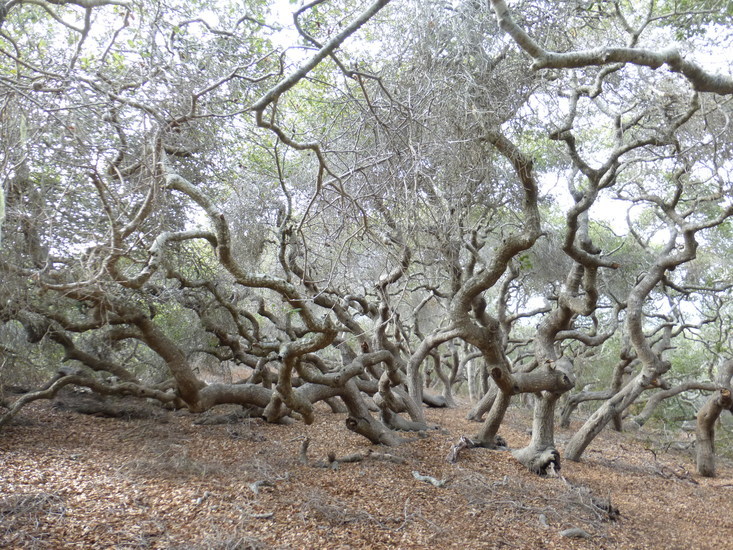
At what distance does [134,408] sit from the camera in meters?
7.76

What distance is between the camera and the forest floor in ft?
12.8

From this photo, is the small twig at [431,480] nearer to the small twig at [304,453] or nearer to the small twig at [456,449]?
the small twig at [456,449]

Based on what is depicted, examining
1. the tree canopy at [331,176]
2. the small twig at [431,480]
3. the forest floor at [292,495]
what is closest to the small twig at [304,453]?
the forest floor at [292,495]

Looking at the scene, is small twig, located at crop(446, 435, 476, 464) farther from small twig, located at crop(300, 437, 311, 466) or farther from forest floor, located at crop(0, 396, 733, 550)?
small twig, located at crop(300, 437, 311, 466)

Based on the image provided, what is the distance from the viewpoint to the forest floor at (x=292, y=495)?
12.8 feet

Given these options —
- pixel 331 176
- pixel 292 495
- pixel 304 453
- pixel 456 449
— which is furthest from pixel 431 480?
pixel 331 176

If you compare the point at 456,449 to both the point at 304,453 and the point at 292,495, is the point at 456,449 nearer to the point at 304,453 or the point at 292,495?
the point at 304,453

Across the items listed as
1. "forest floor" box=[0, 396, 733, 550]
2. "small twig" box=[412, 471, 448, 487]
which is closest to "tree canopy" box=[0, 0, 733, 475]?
"forest floor" box=[0, 396, 733, 550]

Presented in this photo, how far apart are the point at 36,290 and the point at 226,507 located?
11.0 feet

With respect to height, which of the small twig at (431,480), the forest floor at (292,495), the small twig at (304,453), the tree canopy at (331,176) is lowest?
the forest floor at (292,495)

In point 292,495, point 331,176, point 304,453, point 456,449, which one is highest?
point 331,176

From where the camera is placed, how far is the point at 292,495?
191 inches

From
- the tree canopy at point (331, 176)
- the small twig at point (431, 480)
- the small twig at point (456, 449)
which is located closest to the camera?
the tree canopy at point (331, 176)

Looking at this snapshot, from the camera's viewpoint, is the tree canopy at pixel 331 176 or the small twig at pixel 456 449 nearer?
the tree canopy at pixel 331 176
